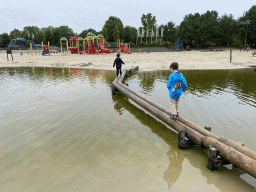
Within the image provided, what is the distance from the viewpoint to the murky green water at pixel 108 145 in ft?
11.5

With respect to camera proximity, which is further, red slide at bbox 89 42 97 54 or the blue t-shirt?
red slide at bbox 89 42 97 54

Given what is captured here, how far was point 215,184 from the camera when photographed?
11.3 feet

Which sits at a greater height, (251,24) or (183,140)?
(251,24)

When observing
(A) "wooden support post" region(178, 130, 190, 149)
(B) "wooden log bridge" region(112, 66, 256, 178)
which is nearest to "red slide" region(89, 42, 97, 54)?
(B) "wooden log bridge" region(112, 66, 256, 178)

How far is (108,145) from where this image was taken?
4832mm

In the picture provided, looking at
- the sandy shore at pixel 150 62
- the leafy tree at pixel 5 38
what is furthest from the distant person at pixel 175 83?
the leafy tree at pixel 5 38

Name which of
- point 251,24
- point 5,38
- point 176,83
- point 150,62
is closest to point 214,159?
point 176,83

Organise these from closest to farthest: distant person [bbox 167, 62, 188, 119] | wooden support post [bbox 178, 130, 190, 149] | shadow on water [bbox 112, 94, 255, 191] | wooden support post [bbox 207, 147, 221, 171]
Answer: shadow on water [bbox 112, 94, 255, 191] → wooden support post [bbox 207, 147, 221, 171] → wooden support post [bbox 178, 130, 190, 149] → distant person [bbox 167, 62, 188, 119]

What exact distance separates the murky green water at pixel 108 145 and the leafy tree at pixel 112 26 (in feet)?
245

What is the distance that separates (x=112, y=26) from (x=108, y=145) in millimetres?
83408

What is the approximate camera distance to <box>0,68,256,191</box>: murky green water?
350 cm

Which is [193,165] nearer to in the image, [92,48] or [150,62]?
[150,62]

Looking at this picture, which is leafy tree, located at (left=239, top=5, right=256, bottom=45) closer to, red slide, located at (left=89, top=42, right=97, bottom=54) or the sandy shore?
the sandy shore

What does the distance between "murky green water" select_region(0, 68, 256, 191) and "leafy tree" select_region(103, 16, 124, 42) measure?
7479 centimetres
